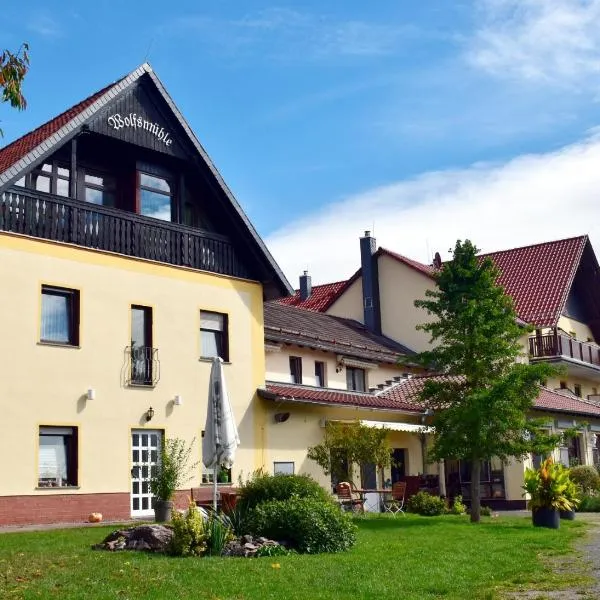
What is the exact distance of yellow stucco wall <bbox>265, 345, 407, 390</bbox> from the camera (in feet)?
89.0

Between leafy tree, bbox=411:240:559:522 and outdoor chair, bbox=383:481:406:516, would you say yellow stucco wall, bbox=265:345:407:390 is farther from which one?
leafy tree, bbox=411:240:559:522

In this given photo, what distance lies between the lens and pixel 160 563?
39.4ft

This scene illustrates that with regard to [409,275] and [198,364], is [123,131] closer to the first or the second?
[198,364]

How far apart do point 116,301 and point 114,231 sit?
1637 mm

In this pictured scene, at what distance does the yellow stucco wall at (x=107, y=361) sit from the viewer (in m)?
19.4

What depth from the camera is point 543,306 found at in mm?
38844

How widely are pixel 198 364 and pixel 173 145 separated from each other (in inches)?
219

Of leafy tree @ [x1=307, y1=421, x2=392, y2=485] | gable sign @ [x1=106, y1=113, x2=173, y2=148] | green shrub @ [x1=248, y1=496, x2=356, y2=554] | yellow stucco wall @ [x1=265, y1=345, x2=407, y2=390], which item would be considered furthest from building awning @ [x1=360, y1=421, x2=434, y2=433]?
green shrub @ [x1=248, y1=496, x2=356, y2=554]

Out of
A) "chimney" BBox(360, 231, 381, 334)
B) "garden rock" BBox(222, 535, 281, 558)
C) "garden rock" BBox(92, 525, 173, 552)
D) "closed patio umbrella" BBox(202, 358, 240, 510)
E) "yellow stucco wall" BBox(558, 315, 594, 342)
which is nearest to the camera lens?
"garden rock" BBox(222, 535, 281, 558)

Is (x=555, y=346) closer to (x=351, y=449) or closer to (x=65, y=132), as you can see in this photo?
(x=351, y=449)

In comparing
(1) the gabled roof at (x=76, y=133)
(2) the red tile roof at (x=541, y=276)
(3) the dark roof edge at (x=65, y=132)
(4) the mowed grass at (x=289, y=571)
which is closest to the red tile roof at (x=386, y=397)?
(1) the gabled roof at (x=76, y=133)

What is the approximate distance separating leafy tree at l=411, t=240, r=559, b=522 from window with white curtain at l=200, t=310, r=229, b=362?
556 centimetres

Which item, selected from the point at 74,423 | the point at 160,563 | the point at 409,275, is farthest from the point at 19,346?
the point at 409,275

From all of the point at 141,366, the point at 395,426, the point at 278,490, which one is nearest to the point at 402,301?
the point at 395,426
